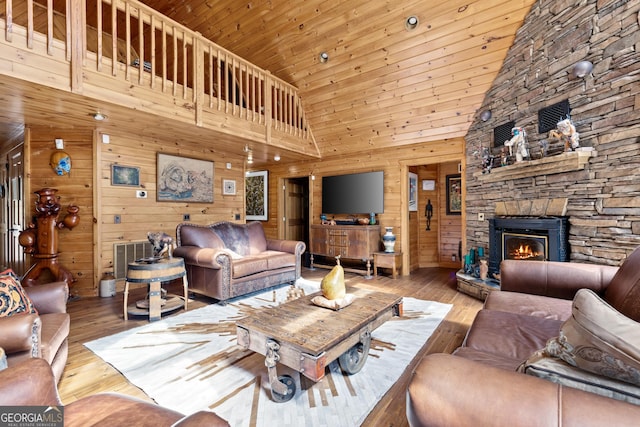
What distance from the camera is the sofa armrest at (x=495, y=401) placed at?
0.65 meters

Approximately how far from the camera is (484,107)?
4.04m

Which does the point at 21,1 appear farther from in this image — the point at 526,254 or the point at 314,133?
the point at 526,254

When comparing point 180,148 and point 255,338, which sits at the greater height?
point 180,148

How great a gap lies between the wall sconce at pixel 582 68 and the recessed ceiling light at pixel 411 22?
1.76 m

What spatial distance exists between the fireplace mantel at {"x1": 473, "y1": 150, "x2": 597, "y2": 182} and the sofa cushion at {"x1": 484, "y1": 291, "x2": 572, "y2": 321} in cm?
154

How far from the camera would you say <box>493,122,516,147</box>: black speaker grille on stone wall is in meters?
3.66

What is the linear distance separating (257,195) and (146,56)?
12.0ft

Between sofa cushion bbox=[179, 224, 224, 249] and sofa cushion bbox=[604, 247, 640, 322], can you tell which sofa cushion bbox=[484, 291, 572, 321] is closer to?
sofa cushion bbox=[604, 247, 640, 322]

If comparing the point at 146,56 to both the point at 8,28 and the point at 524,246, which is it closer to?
the point at 8,28

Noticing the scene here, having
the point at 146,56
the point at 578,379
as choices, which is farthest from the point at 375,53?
the point at 146,56

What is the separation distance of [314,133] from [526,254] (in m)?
4.01

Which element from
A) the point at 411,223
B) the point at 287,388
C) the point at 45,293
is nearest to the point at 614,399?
the point at 287,388

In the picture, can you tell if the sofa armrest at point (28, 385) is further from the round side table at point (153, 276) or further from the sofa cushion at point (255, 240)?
the sofa cushion at point (255, 240)

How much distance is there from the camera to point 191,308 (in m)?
3.31
